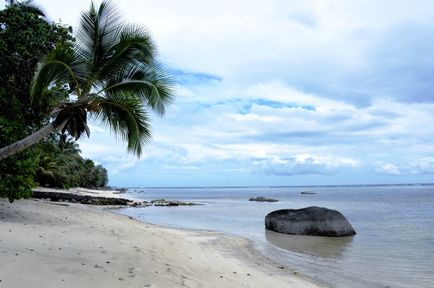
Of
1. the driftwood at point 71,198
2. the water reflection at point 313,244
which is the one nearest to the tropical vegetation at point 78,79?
the water reflection at point 313,244

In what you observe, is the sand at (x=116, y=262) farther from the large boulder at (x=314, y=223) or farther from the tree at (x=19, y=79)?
the large boulder at (x=314, y=223)

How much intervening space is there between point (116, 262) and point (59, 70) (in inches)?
201

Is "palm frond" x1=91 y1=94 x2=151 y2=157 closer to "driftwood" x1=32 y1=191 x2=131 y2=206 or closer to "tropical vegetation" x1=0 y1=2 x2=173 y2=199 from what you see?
"tropical vegetation" x1=0 y1=2 x2=173 y2=199

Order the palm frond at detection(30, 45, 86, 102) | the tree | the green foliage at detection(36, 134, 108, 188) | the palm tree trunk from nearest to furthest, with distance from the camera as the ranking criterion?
1. the palm tree trunk
2. the palm frond at detection(30, 45, 86, 102)
3. the tree
4. the green foliage at detection(36, 134, 108, 188)

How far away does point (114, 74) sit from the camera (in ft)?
37.1

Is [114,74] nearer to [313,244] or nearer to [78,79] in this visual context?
[78,79]

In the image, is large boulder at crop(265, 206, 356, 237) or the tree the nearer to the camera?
the tree

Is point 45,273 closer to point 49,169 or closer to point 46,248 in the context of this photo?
point 46,248

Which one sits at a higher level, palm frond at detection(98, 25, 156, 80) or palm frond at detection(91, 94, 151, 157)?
palm frond at detection(98, 25, 156, 80)

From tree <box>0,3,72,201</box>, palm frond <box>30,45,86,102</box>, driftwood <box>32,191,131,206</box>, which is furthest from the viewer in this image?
driftwood <box>32,191,131,206</box>

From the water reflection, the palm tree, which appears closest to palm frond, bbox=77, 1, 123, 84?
the palm tree

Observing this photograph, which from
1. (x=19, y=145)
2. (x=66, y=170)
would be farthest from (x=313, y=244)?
(x=66, y=170)

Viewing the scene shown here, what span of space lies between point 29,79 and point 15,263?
27.4ft

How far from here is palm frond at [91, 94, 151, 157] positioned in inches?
435
